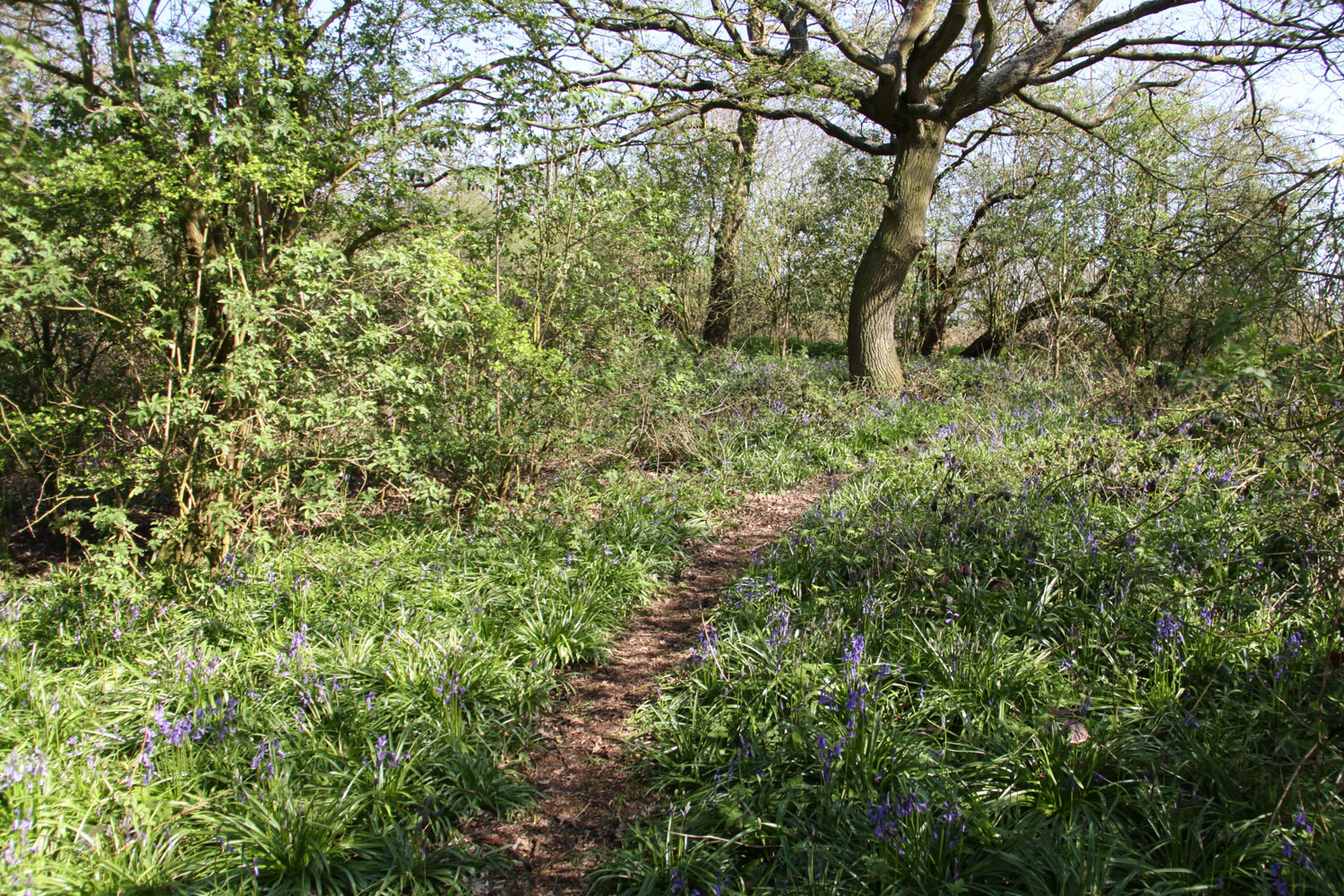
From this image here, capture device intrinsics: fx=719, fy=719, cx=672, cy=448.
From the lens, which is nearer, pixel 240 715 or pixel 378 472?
pixel 240 715

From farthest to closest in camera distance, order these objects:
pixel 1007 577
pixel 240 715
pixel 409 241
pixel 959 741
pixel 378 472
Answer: pixel 378 472 < pixel 409 241 < pixel 1007 577 < pixel 240 715 < pixel 959 741

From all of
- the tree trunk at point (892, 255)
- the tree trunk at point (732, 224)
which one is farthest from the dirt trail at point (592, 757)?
the tree trunk at point (732, 224)

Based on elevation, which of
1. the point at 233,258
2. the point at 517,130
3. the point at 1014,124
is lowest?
the point at 233,258

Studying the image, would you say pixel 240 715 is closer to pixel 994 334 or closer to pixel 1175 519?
pixel 1175 519

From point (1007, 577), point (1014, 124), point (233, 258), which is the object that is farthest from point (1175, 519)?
point (1014, 124)

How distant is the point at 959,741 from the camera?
9.91 ft

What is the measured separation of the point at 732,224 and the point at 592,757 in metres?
10.8

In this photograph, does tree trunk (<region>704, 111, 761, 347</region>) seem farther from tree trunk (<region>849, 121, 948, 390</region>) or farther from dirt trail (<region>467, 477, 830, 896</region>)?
dirt trail (<region>467, 477, 830, 896</region>)

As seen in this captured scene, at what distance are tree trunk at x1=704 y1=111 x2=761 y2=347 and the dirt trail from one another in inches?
329

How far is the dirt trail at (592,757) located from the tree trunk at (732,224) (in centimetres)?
835

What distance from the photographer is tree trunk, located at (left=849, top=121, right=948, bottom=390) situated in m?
10.5

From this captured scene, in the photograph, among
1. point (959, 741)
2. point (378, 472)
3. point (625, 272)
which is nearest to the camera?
point (959, 741)

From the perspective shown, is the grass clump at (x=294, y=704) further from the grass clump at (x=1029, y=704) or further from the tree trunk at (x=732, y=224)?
the tree trunk at (x=732, y=224)

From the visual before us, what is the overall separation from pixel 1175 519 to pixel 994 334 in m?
9.21
